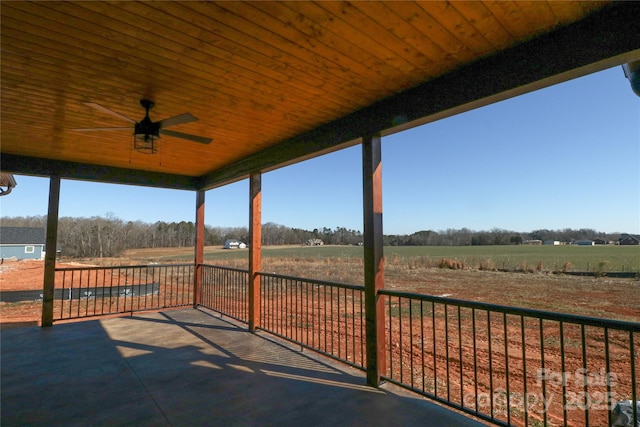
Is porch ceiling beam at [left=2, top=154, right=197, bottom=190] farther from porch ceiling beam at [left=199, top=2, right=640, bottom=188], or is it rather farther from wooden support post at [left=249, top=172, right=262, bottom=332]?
porch ceiling beam at [left=199, top=2, right=640, bottom=188]

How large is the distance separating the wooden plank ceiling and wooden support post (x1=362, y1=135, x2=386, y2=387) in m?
0.30

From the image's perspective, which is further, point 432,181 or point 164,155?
point 432,181

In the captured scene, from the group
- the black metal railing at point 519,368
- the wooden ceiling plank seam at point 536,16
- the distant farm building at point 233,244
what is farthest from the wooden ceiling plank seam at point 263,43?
the distant farm building at point 233,244

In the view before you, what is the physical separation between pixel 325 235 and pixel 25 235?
25.7m

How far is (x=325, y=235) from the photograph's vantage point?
100 ft

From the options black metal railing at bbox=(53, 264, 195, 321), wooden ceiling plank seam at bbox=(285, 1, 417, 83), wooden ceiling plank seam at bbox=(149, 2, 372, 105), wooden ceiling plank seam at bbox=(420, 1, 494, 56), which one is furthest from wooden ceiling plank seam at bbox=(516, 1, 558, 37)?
black metal railing at bbox=(53, 264, 195, 321)

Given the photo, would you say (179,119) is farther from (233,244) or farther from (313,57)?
(233,244)

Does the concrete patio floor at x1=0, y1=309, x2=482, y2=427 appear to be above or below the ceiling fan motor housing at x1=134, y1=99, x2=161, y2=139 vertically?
below

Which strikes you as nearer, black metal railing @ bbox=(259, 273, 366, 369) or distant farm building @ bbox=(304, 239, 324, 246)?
black metal railing @ bbox=(259, 273, 366, 369)

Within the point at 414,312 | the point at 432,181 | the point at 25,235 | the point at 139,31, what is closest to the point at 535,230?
the point at 432,181

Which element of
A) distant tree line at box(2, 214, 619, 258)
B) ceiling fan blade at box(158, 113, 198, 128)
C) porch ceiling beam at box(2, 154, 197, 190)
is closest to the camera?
ceiling fan blade at box(158, 113, 198, 128)

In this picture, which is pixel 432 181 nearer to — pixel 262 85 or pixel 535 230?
pixel 535 230

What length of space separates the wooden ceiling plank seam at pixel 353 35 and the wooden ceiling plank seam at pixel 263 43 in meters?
0.25

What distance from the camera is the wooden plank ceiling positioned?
1.51 metres
